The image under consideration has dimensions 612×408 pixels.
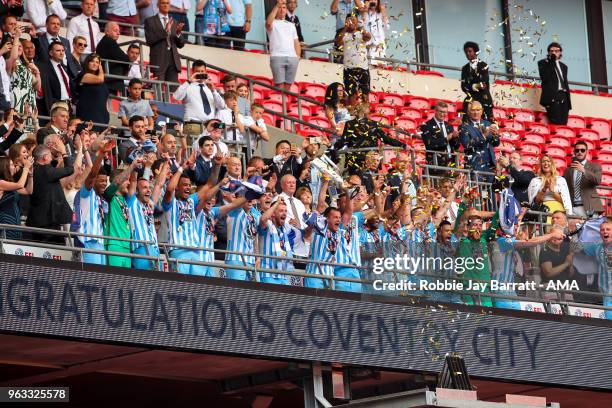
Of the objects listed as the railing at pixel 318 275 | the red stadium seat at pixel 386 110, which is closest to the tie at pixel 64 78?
the railing at pixel 318 275

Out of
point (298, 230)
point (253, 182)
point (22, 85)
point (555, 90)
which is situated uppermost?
point (555, 90)

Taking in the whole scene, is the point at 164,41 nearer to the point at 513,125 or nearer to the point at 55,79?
the point at 55,79

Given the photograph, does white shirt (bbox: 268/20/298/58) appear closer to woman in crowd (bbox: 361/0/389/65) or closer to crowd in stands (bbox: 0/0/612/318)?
woman in crowd (bbox: 361/0/389/65)

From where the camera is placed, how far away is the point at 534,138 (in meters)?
25.5

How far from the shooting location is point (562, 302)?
652 inches

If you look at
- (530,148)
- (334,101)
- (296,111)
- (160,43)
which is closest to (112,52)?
(160,43)

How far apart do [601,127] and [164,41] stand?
32.5 ft

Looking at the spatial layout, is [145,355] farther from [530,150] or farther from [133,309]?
[530,150]

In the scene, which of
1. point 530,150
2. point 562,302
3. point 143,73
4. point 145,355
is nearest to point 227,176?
point 145,355

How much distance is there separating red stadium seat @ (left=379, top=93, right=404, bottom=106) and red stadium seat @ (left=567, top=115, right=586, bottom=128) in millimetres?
3523

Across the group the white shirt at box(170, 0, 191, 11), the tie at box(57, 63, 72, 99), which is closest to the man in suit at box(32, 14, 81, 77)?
the tie at box(57, 63, 72, 99)

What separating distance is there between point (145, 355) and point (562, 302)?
4415mm

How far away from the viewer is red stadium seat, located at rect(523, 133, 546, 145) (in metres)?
25.3

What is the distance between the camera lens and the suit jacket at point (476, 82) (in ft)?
69.6
